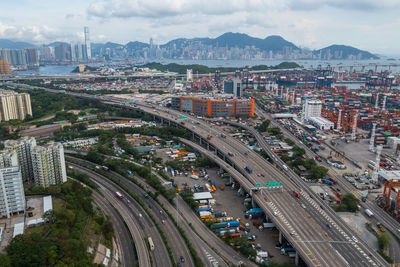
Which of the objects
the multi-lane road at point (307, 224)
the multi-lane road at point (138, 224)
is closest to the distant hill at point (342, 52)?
the multi-lane road at point (307, 224)

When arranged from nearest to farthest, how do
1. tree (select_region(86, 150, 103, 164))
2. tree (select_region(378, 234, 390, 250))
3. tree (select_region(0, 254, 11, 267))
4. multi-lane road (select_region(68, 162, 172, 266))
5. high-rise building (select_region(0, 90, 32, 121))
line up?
tree (select_region(0, 254, 11, 267)) → multi-lane road (select_region(68, 162, 172, 266)) → tree (select_region(378, 234, 390, 250)) → tree (select_region(86, 150, 103, 164)) → high-rise building (select_region(0, 90, 32, 121))

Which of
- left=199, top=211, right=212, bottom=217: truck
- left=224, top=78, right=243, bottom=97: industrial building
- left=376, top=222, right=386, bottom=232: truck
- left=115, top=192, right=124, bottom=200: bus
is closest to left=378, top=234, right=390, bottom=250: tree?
left=376, top=222, right=386, bottom=232: truck

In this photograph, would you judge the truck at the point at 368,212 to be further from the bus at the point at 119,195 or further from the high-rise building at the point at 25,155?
the high-rise building at the point at 25,155

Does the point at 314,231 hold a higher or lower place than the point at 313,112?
lower

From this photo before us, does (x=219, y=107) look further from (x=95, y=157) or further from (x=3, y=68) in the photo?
(x=3, y=68)

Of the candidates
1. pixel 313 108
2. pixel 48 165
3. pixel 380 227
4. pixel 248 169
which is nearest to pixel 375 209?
pixel 380 227

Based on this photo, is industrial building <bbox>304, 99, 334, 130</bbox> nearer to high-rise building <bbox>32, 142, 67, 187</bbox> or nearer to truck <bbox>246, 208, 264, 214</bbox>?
truck <bbox>246, 208, 264, 214</bbox>
